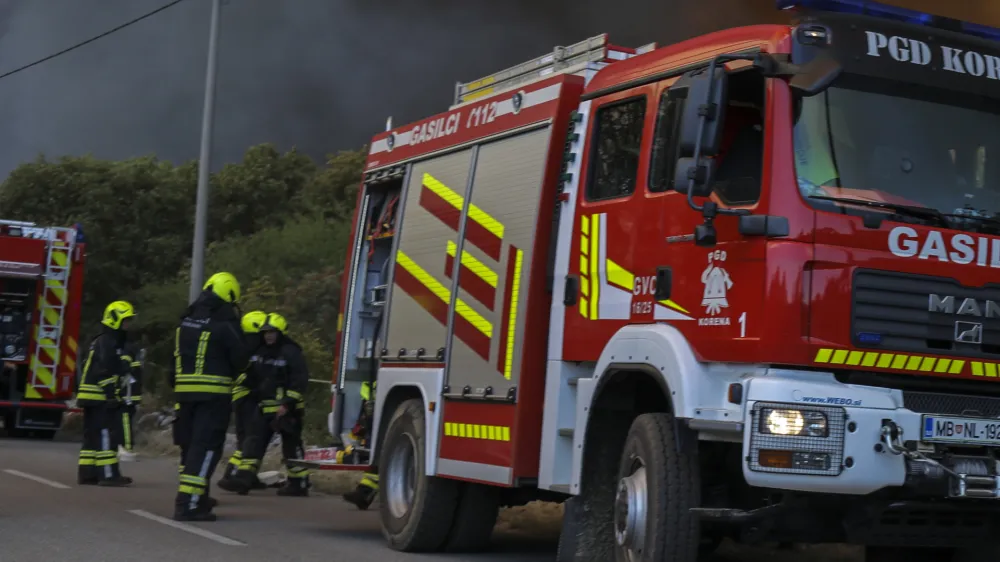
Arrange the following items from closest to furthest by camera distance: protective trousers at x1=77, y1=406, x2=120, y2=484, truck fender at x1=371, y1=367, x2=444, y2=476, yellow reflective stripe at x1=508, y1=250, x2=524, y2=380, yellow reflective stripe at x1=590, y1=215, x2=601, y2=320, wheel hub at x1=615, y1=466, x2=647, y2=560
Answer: wheel hub at x1=615, y1=466, x2=647, y2=560, yellow reflective stripe at x1=590, y1=215, x2=601, y2=320, yellow reflective stripe at x1=508, y1=250, x2=524, y2=380, truck fender at x1=371, y1=367, x2=444, y2=476, protective trousers at x1=77, y1=406, x2=120, y2=484

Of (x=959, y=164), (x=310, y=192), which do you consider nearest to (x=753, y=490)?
(x=959, y=164)

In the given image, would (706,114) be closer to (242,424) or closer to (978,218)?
(978,218)

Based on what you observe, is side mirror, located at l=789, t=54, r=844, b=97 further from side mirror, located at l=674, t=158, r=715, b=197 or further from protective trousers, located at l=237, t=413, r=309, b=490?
protective trousers, located at l=237, t=413, r=309, b=490

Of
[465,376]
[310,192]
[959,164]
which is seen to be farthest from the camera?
[310,192]

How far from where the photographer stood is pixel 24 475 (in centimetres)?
1454

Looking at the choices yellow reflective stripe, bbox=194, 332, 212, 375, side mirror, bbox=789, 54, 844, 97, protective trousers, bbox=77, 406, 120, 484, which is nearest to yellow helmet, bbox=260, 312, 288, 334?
protective trousers, bbox=77, 406, 120, 484

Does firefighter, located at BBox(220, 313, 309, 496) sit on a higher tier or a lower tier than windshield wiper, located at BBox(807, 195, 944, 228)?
lower

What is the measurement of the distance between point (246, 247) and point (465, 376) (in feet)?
75.9

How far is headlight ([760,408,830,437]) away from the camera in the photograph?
6188 millimetres

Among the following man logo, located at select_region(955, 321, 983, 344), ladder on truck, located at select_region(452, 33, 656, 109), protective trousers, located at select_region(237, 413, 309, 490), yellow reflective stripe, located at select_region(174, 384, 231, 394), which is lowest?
protective trousers, located at select_region(237, 413, 309, 490)

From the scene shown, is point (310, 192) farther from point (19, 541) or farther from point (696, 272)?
point (696, 272)

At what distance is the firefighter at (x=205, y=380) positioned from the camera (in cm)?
1104

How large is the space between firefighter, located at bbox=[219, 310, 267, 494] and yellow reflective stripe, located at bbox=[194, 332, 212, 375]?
2.27 m

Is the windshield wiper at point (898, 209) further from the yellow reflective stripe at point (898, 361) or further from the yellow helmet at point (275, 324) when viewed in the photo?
the yellow helmet at point (275, 324)
